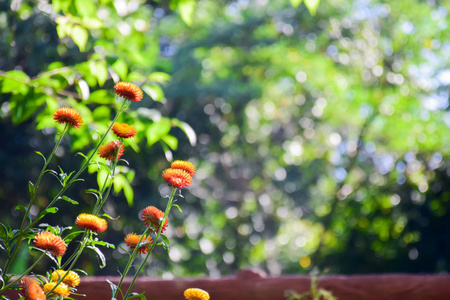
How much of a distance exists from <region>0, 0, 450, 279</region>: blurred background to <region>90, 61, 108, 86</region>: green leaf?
7.38ft

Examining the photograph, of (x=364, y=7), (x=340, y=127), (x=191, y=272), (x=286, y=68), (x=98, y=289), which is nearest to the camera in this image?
(x=98, y=289)

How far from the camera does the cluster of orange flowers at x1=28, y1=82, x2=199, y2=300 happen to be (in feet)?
3.01

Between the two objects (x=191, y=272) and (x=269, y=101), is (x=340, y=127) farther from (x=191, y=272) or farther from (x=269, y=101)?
(x=191, y=272)

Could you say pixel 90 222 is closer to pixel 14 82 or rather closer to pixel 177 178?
pixel 177 178

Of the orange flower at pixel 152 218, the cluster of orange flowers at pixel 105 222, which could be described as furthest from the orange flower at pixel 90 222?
the orange flower at pixel 152 218

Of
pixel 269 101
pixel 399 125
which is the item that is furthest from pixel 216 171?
pixel 399 125

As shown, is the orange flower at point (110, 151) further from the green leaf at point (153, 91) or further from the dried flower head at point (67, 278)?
the green leaf at point (153, 91)

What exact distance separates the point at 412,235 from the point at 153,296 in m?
4.12

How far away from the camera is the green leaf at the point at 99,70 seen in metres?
1.52

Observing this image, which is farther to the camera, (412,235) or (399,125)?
(399,125)

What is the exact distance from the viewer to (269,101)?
8.64m

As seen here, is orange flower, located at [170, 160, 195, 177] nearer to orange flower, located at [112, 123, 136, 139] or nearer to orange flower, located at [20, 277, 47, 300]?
orange flower, located at [112, 123, 136, 139]

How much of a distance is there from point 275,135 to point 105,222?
320 inches

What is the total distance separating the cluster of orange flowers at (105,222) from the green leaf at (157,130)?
0.38m
